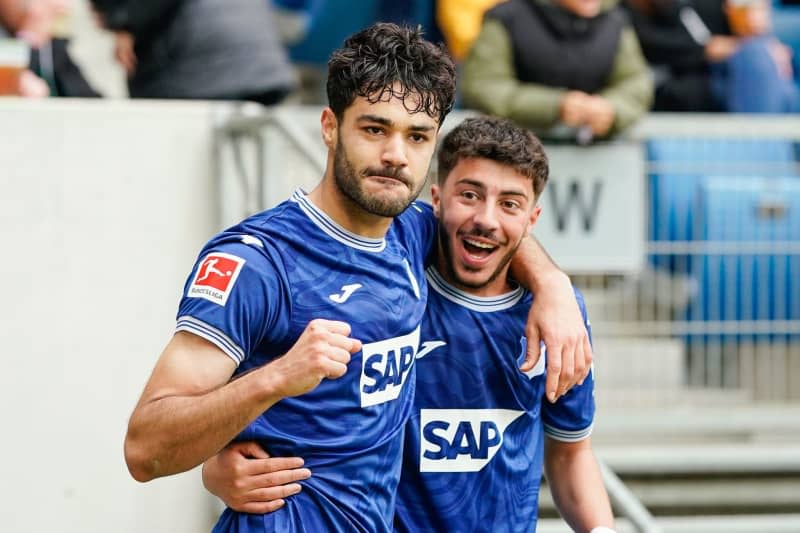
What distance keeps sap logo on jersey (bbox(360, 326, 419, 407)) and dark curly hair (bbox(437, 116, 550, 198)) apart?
51 centimetres

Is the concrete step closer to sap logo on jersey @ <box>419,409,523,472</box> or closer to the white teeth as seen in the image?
sap logo on jersey @ <box>419,409,523,472</box>

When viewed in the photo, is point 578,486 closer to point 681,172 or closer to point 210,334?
point 210,334

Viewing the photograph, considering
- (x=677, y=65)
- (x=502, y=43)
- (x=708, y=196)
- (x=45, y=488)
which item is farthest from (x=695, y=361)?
(x=45, y=488)

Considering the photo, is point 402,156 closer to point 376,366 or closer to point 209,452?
point 376,366

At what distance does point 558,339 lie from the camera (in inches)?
127

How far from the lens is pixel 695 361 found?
20.0 ft

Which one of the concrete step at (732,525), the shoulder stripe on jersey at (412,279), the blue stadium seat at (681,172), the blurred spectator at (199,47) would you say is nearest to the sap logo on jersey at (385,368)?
the shoulder stripe on jersey at (412,279)

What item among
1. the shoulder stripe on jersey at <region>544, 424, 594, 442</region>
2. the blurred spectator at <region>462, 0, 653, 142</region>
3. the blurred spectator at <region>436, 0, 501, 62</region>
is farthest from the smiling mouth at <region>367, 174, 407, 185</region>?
the blurred spectator at <region>436, 0, 501, 62</region>

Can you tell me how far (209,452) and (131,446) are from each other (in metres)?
0.16

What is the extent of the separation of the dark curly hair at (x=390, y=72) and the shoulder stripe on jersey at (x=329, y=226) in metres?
0.20

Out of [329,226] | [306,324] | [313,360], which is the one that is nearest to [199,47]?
[329,226]

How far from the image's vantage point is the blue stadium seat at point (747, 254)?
6.00m

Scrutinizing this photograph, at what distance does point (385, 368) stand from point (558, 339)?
457 mm

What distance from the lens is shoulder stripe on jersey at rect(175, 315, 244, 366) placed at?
8.83ft
